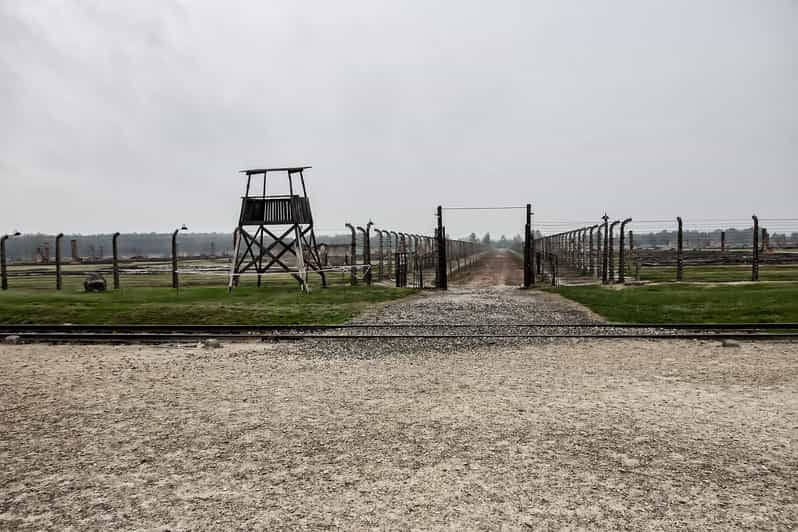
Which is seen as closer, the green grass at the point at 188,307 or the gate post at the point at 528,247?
the green grass at the point at 188,307

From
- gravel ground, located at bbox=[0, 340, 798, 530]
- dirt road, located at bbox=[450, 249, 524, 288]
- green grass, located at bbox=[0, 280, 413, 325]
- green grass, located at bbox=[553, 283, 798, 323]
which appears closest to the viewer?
gravel ground, located at bbox=[0, 340, 798, 530]

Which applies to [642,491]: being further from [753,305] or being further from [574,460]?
[753,305]

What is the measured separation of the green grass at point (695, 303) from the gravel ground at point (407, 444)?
479 centimetres

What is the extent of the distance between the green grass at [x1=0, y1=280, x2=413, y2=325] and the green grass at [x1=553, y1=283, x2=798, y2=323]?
24.2 feet

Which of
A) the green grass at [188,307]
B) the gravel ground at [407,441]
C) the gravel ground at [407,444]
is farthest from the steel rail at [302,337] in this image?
the green grass at [188,307]

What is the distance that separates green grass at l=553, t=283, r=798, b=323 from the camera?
47.5ft

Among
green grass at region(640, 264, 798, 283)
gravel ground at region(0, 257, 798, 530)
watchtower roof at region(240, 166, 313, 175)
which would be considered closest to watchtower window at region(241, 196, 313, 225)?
watchtower roof at region(240, 166, 313, 175)

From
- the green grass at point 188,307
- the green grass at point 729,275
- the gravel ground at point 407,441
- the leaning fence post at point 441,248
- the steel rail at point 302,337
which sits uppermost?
the leaning fence post at point 441,248

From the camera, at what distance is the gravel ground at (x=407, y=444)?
4457 millimetres

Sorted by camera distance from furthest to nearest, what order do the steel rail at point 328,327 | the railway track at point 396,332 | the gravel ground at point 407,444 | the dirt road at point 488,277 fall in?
1. the dirt road at point 488,277
2. the steel rail at point 328,327
3. the railway track at point 396,332
4. the gravel ground at point 407,444

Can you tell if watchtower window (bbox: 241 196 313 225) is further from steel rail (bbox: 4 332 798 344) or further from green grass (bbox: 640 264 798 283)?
green grass (bbox: 640 264 798 283)

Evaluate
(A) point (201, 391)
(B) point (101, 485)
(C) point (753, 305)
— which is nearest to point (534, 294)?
(C) point (753, 305)

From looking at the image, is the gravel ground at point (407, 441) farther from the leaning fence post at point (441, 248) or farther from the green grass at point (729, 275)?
the green grass at point (729, 275)

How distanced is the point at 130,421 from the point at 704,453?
618cm
